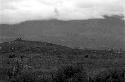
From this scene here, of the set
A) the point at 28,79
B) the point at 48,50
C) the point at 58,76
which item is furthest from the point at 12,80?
Result: the point at 48,50

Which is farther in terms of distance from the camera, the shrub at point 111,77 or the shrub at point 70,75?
the shrub at point 70,75

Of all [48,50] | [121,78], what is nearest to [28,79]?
[121,78]

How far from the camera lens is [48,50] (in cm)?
18538

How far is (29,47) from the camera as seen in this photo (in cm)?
19262

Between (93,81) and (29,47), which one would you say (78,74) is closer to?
(93,81)

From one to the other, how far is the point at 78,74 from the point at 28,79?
10744 millimetres

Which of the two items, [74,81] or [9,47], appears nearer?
[74,81]

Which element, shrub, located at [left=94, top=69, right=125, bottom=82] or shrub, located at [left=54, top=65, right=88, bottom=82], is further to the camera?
shrub, located at [left=54, top=65, right=88, bottom=82]

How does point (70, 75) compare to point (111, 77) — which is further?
point (70, 75)

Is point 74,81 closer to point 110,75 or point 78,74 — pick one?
point 78,74

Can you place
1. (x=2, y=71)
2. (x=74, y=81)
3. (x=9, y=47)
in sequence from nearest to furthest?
(x=74, y=81), (x=2, y=71), (x=9, y=47)

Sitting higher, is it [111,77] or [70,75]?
[70,75]

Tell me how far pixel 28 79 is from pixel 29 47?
12362 centimetres

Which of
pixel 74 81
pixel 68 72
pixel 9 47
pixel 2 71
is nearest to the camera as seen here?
pixel 74 81
